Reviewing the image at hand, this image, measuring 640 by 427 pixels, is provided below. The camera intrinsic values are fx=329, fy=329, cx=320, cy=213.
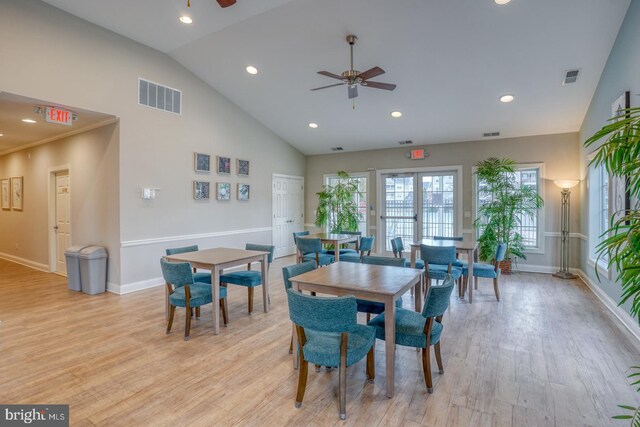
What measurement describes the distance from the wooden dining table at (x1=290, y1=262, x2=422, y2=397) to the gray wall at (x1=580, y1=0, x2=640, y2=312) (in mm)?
1475

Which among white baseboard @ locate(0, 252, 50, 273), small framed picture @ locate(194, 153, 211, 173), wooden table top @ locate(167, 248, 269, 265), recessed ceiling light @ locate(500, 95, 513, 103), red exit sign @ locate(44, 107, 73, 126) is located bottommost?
white baseboard @ locate(0, 252, 50, 273)

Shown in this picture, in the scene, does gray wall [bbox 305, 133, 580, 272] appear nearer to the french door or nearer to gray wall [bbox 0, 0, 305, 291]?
the french door

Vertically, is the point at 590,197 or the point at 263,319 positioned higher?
the point at 590,197

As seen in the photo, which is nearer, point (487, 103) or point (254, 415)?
point (254, 415)

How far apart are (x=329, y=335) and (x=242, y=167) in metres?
5.37

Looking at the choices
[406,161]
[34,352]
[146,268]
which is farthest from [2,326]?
[406,161]

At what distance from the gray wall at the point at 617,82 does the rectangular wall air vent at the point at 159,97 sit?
612 centimetres

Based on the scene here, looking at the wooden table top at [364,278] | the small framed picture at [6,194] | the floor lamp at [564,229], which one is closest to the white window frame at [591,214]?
the floor lamp at [564,229]

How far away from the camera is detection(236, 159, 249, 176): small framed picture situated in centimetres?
704

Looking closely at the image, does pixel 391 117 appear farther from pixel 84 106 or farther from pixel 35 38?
pixel 35 38

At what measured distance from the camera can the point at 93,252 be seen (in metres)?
5.07

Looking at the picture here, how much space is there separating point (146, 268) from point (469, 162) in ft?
22.0

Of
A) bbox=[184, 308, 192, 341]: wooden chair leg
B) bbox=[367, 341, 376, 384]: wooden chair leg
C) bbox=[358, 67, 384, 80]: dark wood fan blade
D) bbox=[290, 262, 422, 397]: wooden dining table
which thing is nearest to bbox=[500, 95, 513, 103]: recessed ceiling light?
bbox=[358, 67, 384, 80]: dark wood fan blade

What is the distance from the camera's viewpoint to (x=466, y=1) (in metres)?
3.73
